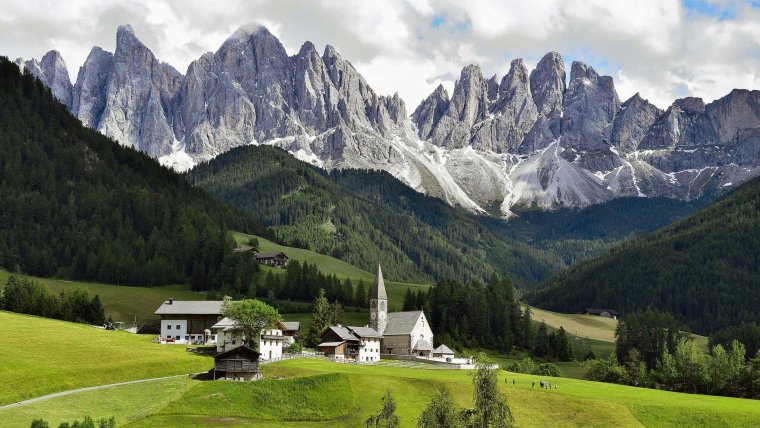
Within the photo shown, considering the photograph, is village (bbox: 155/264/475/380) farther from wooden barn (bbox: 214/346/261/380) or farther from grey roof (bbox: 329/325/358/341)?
wooden barn (bbox: 214/346/261/380)

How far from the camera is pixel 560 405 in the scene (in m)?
94.6

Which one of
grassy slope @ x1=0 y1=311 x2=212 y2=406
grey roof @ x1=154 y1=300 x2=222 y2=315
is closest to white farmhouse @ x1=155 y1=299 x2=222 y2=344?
grey roof @ x1=154 y1=300 x2=222 y2=315

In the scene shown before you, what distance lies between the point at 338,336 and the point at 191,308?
33.1 m

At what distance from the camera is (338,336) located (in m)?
143

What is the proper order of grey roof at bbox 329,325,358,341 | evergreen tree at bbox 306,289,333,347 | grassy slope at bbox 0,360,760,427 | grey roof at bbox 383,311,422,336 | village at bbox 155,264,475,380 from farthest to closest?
grey roof at bbox 383,311,422,336, evergreen tree at bbox 306,289,333,347, grey roof at bbox 329,325,358,341, village at bbox 155,264,475,380, grassy slope at bbox 0,360,760,427

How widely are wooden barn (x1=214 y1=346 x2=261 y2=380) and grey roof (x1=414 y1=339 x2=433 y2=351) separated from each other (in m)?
50.7

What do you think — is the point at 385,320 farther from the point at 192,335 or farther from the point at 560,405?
the point at 560,405

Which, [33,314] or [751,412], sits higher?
[33,314]

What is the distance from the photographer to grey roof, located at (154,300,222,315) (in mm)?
153375

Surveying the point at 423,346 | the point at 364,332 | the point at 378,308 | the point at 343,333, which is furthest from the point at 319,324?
the point at 423,346

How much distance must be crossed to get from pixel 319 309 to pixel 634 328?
Result: 247 ft

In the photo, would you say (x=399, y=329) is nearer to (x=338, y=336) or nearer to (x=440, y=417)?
(x=338, y=336)

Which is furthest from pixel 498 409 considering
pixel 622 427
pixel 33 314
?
pixel 33 314

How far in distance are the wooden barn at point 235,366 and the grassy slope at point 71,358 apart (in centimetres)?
684
